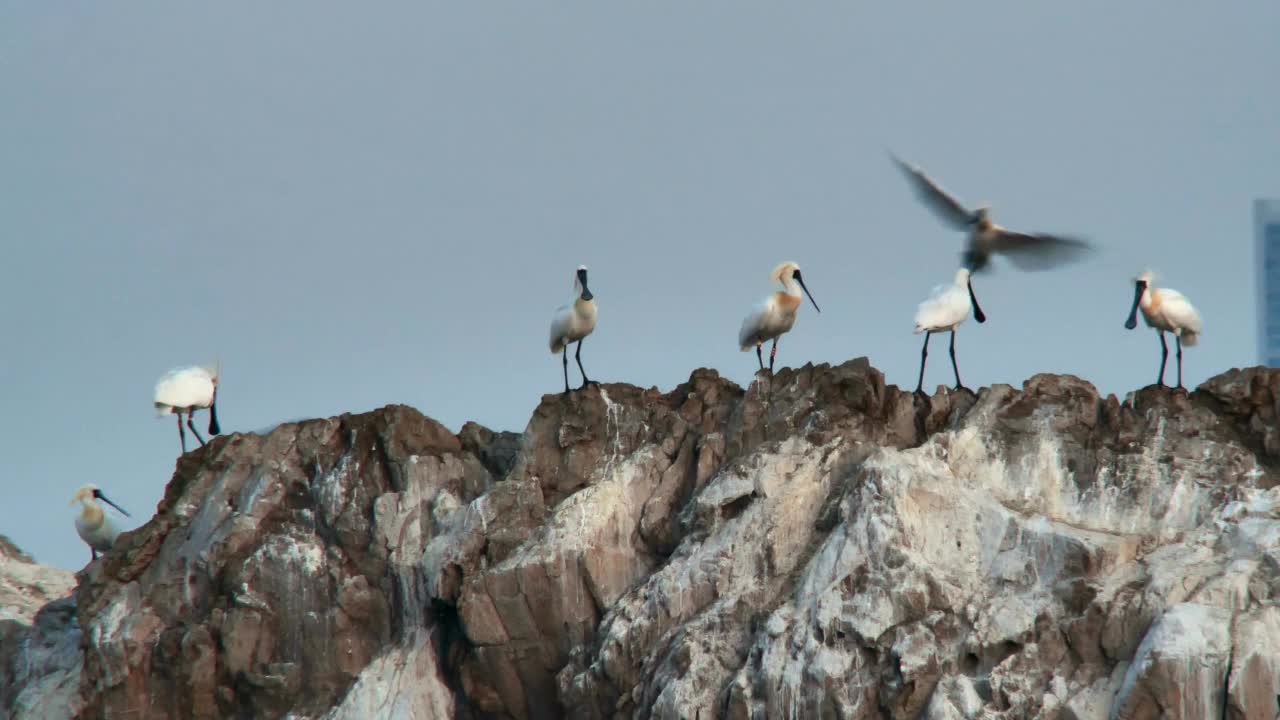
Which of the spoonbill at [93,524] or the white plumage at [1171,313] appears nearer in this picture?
the white plumage at [1171,313]

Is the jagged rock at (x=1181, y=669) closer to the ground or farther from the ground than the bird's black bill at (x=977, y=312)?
closer to the ground

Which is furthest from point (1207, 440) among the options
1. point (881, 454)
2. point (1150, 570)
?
point (881, 454)

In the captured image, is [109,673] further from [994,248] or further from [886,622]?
[994,248]

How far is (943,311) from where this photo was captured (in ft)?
84.5

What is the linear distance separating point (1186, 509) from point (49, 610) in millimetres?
19883

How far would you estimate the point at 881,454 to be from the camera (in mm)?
22891

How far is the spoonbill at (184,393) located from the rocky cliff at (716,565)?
1.77 m

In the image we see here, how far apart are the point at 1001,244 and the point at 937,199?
176cm

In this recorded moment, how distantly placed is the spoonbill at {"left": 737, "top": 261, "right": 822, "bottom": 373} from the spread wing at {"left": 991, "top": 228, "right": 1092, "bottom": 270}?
Result: 342 cm

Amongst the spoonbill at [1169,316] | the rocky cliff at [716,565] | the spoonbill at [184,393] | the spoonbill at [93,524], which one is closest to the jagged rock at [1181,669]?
the rocky cliff at [716,565]

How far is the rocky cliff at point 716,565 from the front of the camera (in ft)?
67.3

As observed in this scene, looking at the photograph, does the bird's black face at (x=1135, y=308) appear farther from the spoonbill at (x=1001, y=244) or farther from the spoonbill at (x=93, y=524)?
the spoonbill at (x=93, y=524)

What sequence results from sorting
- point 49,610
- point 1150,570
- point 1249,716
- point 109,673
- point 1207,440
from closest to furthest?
point 1249,716 → point 1150,570 → point 1207,440 → point 109,673 → point 49,610

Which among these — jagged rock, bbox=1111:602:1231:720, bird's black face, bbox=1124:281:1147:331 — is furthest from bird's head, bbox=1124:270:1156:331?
jagged rock, bbox=1111:602:1231:720
